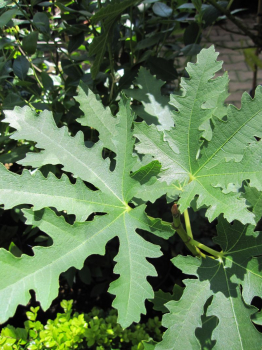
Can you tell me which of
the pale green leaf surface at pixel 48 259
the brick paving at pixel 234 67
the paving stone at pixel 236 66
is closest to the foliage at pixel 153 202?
the pale green leaf surface at pixel 48 259

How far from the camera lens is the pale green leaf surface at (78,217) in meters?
0.95

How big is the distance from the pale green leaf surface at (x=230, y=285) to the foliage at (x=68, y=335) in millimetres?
589

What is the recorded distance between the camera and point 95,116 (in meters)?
1.28

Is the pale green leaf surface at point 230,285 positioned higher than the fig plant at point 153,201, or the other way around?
the fig plant at point 153,201

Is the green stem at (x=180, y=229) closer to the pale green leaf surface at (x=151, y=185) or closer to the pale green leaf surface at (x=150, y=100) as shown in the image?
the pale green leaf surface at (x=151, y=185)

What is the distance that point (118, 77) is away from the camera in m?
1.90

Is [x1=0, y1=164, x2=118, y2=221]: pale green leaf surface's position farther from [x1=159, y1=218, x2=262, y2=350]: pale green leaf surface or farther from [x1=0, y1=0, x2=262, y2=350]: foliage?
[x1=159, y1=218, x2=262, y2=350]: pale green leaf surface

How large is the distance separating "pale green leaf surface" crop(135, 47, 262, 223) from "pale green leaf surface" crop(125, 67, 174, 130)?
0.34m

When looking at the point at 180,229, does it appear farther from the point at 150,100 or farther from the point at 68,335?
the point at 68,335

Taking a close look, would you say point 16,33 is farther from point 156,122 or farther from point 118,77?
point 156,122

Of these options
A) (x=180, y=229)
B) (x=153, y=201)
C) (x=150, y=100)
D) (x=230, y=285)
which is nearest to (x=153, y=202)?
(x=153, y=201)

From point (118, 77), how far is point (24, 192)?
1047 mm

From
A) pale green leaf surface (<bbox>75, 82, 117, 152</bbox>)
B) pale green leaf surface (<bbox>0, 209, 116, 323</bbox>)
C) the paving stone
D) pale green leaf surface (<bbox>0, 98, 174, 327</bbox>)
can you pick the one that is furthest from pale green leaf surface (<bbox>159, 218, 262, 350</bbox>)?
the paving stone

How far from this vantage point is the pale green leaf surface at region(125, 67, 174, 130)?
58.5 inches
